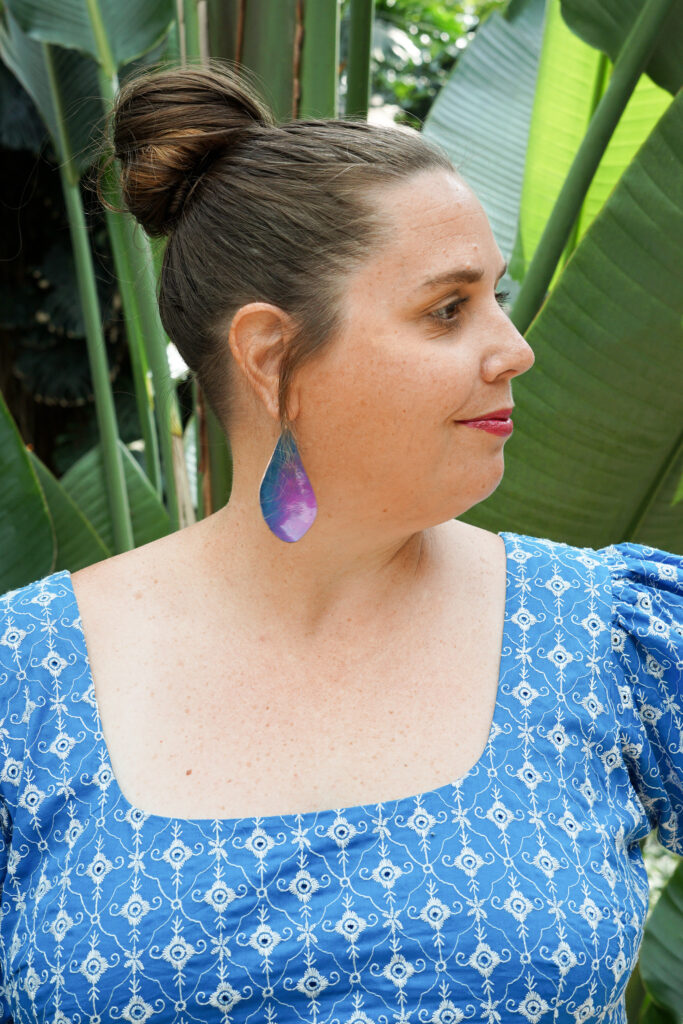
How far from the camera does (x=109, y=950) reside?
0.82m

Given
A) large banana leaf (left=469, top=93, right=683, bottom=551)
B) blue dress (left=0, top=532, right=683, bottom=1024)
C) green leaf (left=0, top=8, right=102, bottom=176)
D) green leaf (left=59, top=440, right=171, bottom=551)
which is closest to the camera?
blue dress (left=0, top=532, right=683, bottom=1024)

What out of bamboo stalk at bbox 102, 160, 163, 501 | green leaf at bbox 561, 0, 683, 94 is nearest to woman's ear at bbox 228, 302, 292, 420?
green leaf at bbox 561, 0, 683, 94

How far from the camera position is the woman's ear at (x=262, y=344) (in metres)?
0.87

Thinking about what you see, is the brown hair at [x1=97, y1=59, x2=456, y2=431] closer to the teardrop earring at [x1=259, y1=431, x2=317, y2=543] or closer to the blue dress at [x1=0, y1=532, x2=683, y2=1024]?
the teardrop earring at [x1=259, y1=431, x2=317, y2=543]

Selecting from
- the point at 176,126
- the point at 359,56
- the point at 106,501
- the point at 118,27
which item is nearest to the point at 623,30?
the point at 359,56

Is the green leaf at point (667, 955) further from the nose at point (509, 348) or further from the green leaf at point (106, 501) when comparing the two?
the green leaf at point (106, 501)

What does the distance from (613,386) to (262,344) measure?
47 cm

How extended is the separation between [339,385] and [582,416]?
46 centimetres

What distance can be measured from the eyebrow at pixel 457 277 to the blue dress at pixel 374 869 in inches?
13.1

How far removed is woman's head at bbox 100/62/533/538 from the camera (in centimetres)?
82

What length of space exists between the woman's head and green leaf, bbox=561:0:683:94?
0.50 metres

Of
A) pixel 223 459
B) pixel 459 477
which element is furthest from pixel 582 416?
pixel 223 459

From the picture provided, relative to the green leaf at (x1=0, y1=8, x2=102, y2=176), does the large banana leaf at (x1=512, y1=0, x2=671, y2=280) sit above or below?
above

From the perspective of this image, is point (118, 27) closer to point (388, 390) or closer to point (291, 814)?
point (388, 390)
